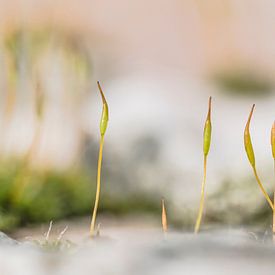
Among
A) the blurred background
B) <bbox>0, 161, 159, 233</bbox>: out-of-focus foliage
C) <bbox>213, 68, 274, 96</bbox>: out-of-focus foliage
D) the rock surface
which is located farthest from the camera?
<bbox>213, 68, 274, 96</bbox>: out-of-focus foliage

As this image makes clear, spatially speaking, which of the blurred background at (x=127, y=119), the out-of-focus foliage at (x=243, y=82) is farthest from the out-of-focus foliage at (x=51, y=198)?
the out-of-focus foliage at (x=243, y=82)

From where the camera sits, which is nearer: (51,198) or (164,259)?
(164,259)

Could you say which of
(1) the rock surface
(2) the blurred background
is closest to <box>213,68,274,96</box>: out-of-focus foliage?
(2) the blurred background

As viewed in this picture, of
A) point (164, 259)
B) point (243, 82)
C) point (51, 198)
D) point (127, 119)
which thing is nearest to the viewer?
point (164, 259)

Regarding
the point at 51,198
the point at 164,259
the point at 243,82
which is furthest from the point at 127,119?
the point at 164,259

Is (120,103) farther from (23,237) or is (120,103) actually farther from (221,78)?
(23,237)

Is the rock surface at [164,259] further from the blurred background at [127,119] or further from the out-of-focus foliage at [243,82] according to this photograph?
the out-of-focus foliage at [243,82]

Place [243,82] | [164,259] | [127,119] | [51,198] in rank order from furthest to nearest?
[243,82]
[127,119]
[51,198]
[164,259]

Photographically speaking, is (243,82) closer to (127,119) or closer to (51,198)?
(127,119)

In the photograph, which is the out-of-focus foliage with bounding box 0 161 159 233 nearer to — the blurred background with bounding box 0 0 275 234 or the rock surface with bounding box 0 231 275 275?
the blurred background with bounding box 0 0 275 234
